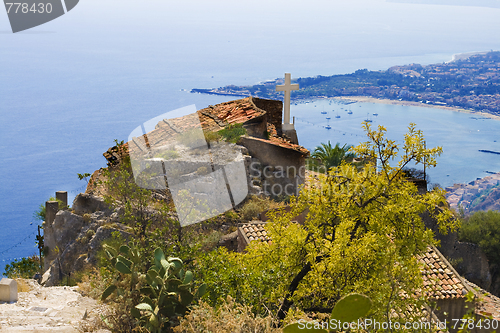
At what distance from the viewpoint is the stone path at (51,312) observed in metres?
6.88

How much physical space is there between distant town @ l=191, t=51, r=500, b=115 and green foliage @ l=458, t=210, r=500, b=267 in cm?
7992

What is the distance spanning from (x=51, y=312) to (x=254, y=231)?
5786 millimetres

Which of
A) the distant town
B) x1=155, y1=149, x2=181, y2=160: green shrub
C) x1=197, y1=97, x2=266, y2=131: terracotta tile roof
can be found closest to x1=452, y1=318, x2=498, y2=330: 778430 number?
x1=155, y1=149, x2=181, y2=160: green shrub

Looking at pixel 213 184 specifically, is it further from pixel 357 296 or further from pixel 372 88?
pixel 372 88

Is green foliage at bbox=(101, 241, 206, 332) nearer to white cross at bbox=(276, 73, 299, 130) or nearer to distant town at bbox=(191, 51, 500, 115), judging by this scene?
white cross at bbox=(276, 73, 299, 130)

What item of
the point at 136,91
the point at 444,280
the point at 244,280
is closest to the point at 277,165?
the point at 444,280

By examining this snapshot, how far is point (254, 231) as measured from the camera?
1234 cm

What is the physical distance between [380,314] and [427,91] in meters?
144

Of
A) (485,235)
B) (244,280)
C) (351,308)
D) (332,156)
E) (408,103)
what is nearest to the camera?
(351,308)

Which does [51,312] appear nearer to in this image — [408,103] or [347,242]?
[347,242]

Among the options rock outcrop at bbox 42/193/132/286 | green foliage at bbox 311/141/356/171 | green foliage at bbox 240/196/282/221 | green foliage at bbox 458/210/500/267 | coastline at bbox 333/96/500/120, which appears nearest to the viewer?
rock outcrop at bbox 42/193/132/286

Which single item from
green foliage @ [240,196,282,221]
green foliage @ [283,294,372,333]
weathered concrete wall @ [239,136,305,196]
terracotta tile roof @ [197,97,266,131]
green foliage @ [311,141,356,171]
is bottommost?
green foliage @ [311,141,356,171]

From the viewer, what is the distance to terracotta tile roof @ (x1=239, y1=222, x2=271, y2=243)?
11.9 m

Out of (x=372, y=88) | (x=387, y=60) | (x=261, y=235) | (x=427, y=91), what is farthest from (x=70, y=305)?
(x=387, y=60)
